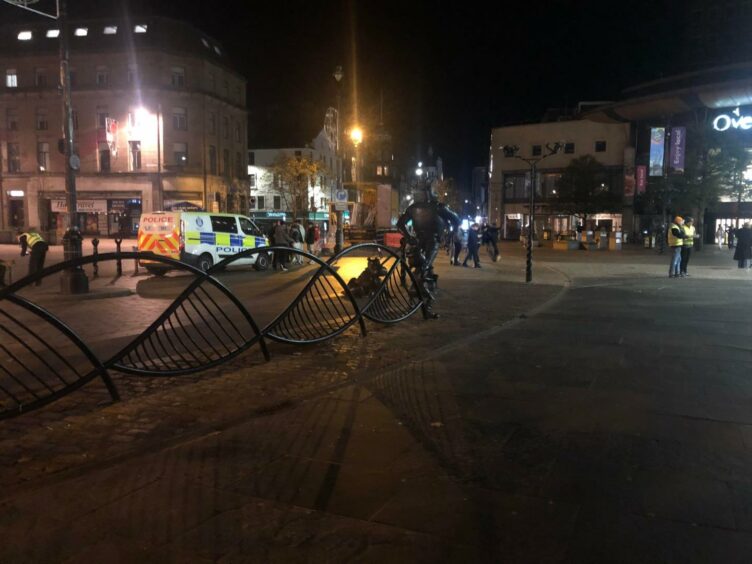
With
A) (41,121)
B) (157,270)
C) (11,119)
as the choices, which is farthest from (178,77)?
(157,270)

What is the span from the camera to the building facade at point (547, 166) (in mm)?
55094

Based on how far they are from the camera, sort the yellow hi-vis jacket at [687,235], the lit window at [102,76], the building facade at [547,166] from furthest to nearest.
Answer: the building facade at [547,166] < the lit window at [102,76] < the yellow hi-vis jacket at [687,235]

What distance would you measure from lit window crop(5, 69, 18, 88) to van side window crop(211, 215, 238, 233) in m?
39.4

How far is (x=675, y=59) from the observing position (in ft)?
202

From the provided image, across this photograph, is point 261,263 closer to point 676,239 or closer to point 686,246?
point 676,239

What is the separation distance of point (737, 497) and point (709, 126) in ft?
135

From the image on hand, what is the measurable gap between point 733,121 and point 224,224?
3126 cm

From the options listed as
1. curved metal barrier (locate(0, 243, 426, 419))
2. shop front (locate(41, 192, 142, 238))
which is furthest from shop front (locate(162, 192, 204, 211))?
curved metal barrier (locate(0, 243, 426, 419))

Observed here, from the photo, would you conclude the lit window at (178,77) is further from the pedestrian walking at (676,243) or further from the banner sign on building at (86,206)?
the pedestrian walking at (676,243)

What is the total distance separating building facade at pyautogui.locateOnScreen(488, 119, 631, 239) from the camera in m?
55.1

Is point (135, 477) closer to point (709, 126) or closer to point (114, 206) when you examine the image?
point (709, 126)

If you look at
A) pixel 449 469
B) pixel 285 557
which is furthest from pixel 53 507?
pixel 449 469

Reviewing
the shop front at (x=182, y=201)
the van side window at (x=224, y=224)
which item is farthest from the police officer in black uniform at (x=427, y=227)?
the shop front at (x=182, y=201)

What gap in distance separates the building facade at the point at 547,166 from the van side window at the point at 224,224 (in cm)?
3669
